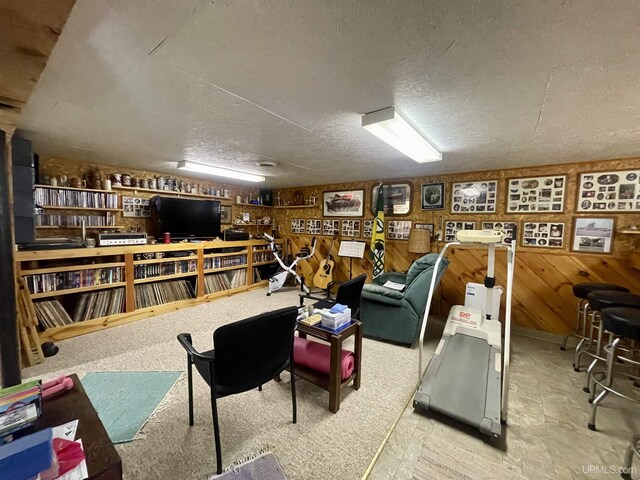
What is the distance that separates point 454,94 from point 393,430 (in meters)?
2.30

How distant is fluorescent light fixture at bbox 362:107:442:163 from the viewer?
174 centimetres

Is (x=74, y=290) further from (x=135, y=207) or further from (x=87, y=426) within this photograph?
(x=87, y=426)

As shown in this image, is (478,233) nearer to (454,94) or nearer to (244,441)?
(454,94)

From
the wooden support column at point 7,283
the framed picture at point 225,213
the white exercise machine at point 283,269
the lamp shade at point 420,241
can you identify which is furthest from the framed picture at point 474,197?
the wooden support column at point 7,283

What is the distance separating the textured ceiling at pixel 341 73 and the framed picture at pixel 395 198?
6.23ft

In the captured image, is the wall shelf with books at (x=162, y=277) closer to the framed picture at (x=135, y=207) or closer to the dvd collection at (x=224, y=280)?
the dvd collection at (x=224, y=280)

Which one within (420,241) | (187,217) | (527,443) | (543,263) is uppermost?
(187,217)

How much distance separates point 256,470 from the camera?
57.8 inches

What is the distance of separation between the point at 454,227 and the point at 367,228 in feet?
4.98

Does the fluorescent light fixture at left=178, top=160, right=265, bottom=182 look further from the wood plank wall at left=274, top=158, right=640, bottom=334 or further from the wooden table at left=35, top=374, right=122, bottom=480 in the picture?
the wooden table at left=35, top=374, right=122, bottom=480

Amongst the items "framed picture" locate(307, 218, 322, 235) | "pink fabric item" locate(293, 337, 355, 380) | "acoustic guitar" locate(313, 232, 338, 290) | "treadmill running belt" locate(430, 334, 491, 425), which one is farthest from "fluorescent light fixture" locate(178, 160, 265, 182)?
"treadmill running belt" locate(430, 334, 491, 425)

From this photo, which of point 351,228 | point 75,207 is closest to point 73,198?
point 75,207

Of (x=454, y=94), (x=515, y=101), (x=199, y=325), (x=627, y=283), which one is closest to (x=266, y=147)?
(x=454, y=94)

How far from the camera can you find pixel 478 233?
7.59ft
